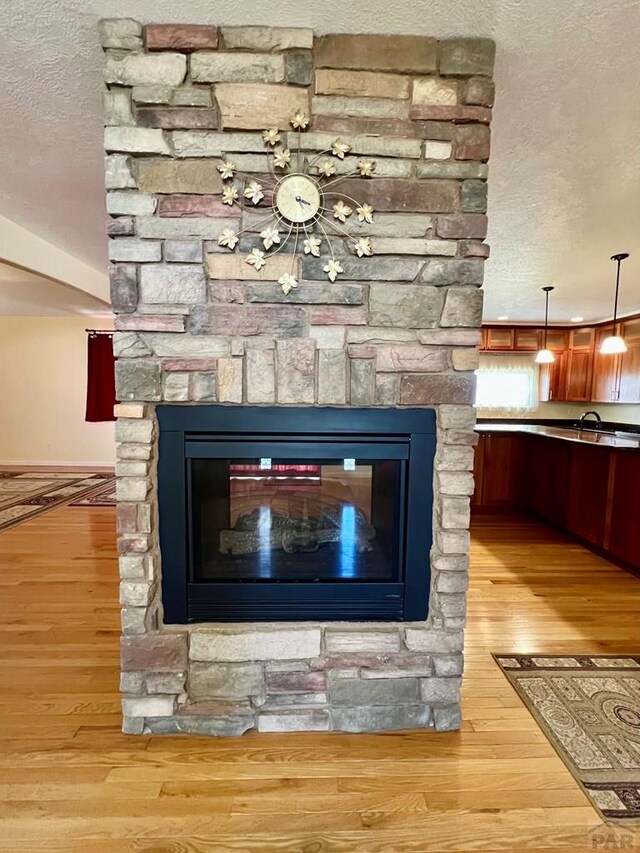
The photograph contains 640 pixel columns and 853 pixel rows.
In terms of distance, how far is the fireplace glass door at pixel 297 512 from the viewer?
61.6 inches

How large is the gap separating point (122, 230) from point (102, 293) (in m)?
3.57

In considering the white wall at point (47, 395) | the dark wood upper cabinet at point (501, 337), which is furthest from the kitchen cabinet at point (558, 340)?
the white wall at point (47, 395)

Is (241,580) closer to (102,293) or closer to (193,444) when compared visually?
(193,444)

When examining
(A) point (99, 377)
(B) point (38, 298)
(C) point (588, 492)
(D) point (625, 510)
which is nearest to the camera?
(D) point (625, 510)

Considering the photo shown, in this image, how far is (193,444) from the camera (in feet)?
5.01

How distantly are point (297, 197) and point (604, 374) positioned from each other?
18.4ft

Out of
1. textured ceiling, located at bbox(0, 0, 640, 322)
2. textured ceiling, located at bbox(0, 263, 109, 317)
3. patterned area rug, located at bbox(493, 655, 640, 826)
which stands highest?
textured ceiling, located at bbox(0, 0, 640, 322)

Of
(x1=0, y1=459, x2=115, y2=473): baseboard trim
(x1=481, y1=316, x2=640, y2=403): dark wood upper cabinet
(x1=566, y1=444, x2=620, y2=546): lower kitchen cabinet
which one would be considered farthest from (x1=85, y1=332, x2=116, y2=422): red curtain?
(x1=566, y1=444, x2=620, y2=546): lower kitchen cabinet

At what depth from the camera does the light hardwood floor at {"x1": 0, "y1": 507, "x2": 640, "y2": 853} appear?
1.23 metres

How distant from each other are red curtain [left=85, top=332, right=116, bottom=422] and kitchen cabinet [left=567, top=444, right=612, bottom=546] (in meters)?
5.46

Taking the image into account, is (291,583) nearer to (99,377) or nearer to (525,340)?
(99,377)

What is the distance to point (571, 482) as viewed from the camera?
387 centimetres

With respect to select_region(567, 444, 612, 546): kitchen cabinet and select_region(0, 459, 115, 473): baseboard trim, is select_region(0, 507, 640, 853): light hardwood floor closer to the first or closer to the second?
select_region(567, 444, 612, 546): kitchen cabinet

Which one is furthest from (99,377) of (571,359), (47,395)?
(571,359)
